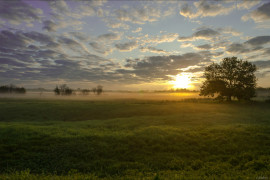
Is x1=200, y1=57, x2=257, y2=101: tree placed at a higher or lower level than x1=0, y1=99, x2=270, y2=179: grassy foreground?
higher

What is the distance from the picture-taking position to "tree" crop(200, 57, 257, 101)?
57688mm

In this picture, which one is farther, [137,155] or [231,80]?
[231,80]

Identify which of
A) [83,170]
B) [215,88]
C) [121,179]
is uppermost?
[215,88]

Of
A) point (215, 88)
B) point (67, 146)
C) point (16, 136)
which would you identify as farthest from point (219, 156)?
point (215, 88)

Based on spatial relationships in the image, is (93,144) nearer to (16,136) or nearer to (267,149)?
(16,136)

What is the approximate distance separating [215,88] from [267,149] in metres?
51.7

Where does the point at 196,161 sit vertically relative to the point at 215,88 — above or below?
below

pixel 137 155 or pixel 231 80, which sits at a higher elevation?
pixel 231 80

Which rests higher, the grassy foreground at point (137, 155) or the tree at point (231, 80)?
the tree at point (231, 80)

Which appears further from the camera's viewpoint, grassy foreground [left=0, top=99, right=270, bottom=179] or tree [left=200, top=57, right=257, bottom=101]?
tree [left=200, top=57, right=257, bottom=101]

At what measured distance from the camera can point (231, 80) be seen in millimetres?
60844

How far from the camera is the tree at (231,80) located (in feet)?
189

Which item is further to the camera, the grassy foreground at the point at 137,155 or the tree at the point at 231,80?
the tree at the point at 231,80

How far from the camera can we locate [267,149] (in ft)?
47.0
